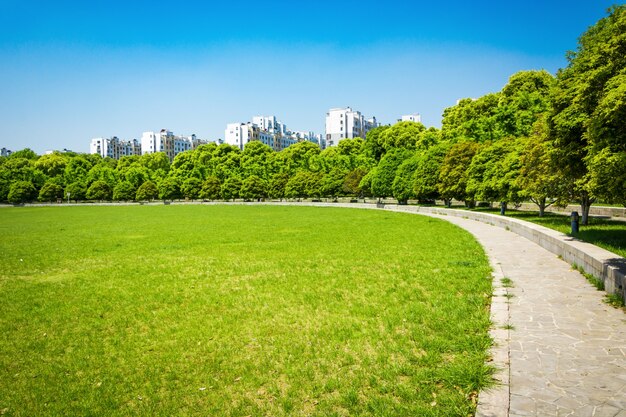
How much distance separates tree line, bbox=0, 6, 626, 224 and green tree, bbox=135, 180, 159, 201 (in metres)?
0.39

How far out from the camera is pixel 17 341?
761 cm

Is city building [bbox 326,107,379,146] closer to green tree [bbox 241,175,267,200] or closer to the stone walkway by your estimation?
green tree [bbox 241,175,267,200]

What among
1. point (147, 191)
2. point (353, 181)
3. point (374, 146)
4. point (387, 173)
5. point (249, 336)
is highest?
point (374, 146)

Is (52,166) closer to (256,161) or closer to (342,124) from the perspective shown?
(256,161)

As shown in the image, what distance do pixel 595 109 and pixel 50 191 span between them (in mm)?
115012

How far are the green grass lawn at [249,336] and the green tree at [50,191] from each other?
101 metres

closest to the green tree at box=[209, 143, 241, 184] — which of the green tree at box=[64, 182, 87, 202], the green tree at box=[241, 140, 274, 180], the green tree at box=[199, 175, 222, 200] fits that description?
the green tree at box=[241, 140, 274, 180]

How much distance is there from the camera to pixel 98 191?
98688mm

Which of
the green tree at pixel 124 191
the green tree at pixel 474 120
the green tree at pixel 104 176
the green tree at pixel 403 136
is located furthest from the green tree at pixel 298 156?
the green tree at pixel 104 176

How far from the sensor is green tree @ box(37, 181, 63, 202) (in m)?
98.7

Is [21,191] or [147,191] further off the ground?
[21,191]

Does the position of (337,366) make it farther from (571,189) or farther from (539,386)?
(571,189)

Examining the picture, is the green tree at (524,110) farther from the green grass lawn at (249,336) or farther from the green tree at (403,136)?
the green grass lawn at (249,336)

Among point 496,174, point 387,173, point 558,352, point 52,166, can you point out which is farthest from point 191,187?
point 558,352
